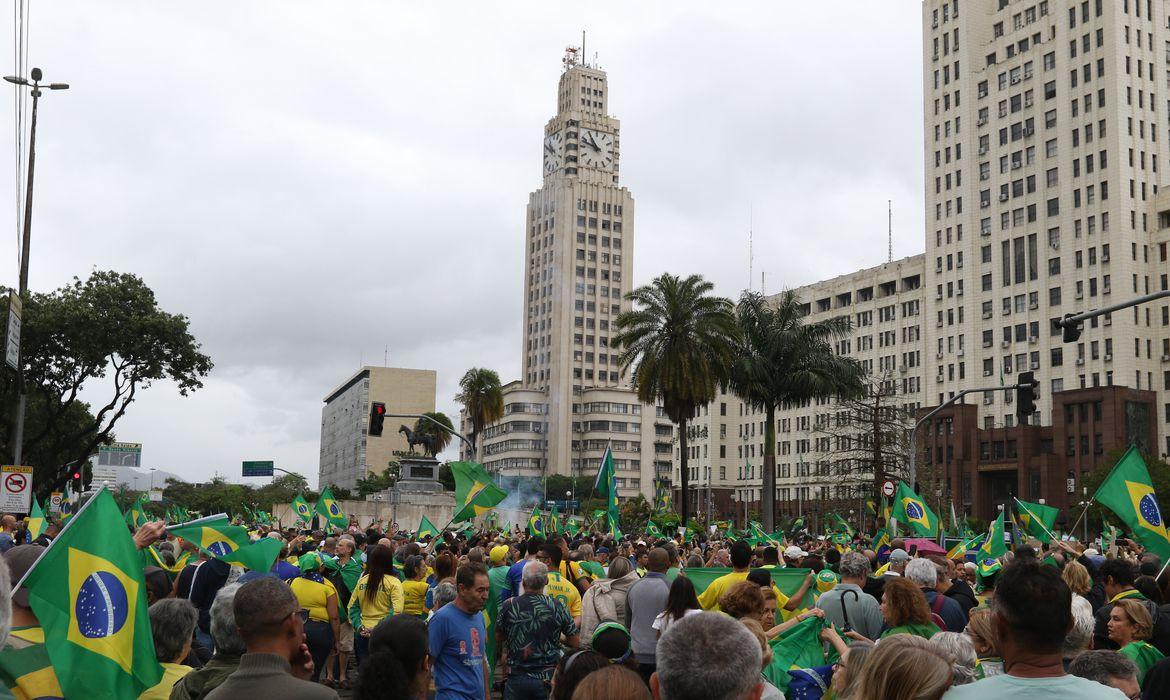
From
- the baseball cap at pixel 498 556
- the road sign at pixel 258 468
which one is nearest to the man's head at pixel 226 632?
the baseball cap at pixel 498 556

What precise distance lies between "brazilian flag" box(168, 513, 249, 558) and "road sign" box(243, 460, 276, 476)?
257 ft

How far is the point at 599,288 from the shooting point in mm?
155125

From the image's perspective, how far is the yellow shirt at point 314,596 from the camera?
12.0 meters

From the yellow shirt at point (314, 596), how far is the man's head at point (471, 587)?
182 inches

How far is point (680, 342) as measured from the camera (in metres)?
44.1

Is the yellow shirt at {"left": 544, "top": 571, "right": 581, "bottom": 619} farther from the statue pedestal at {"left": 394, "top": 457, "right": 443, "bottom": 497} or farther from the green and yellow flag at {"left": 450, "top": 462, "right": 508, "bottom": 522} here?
the statue pedestal at {"left": 394, "top": 457, "right": 443, "bottom": 497}

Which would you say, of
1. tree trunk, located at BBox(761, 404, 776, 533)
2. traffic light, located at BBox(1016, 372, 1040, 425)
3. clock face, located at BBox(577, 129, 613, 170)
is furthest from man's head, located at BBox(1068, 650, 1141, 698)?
clock face, located at BBox(577, 129, 613, 170)

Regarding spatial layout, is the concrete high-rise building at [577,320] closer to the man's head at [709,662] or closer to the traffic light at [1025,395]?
the traffic light at [1025,395]

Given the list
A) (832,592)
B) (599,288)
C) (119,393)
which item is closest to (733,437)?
(599,288)

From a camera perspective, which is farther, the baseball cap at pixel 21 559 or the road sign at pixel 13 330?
the road sign at pixel 13 330

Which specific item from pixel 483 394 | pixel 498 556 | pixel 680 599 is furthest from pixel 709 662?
pixel 483 394

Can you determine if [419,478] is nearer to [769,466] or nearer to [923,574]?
[769,466]

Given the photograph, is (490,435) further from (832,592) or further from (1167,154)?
(832,592)

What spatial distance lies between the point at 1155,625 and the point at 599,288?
14784 centimetres
